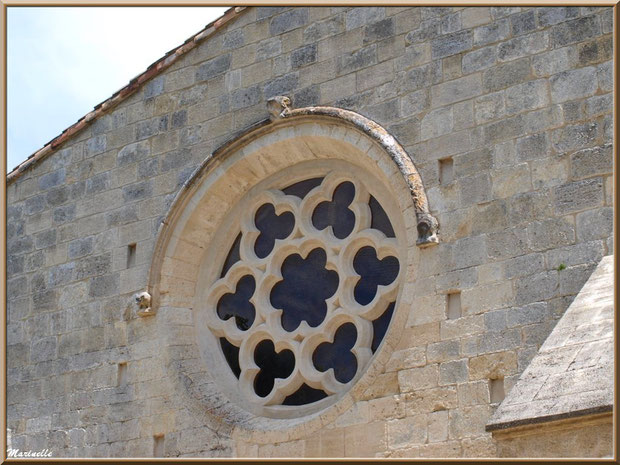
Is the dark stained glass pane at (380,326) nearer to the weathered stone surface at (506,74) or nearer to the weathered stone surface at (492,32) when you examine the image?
the weathered stone surface at (506,74)

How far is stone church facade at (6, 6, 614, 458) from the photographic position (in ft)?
31.6

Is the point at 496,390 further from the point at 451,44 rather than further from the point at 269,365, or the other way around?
the point at 451,44

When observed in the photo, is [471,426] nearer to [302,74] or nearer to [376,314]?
[376,314]

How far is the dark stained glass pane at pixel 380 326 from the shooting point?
34.7ft

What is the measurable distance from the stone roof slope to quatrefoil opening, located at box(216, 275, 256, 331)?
290 centimetres

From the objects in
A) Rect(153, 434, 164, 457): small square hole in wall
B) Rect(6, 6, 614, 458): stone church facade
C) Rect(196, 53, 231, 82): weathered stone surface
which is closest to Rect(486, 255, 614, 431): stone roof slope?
Rect(6, 6, 614, 458): stone church facade

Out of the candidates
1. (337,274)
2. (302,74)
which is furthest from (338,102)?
(337,274)

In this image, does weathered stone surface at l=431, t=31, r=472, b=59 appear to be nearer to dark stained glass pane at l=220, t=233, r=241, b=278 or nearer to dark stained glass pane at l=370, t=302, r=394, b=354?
dark stained glass pane at l=370, t=302, r=394, b=354

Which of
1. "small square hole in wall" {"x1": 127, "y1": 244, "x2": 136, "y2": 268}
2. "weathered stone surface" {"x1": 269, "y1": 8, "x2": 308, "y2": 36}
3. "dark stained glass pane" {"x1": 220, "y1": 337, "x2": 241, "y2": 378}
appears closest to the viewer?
"dark stained glass pane" {"x1": 220, "y1": 337, "x2": 241, "y2": 378}

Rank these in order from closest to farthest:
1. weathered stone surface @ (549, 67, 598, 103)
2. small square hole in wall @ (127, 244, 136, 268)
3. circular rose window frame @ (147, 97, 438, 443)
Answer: weathered stone surface @ (549, 67, 598, 103) → circular rose window frame @ (147, 97, 438, 443) → small square hole in wall @ (127, 244, 136, 268)

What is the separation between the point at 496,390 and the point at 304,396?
173 cm

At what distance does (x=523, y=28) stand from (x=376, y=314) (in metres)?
2.16

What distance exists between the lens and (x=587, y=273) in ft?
31.1

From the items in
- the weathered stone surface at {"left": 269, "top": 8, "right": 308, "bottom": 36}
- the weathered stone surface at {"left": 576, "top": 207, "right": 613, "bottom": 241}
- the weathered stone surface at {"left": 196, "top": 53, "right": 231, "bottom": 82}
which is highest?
the weathered stone surface at {"left": 269, "top": 8, "right": 308, "bottom": 36}
